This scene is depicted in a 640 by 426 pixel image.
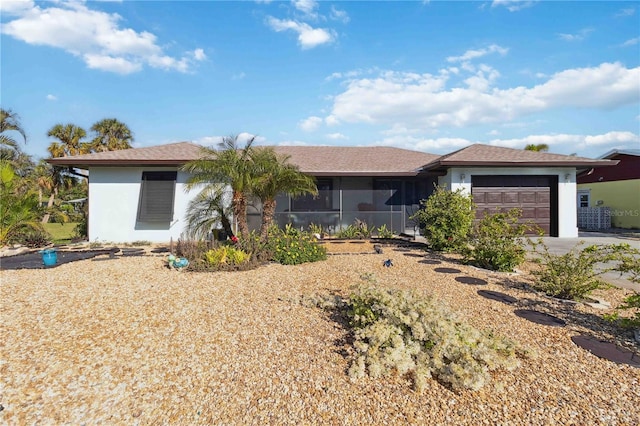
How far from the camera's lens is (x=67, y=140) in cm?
2159

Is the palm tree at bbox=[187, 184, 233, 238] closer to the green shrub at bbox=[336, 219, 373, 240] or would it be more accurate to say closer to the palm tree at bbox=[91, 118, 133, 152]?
Result: the green shrub at bbox=[336, 219, 373, 240]

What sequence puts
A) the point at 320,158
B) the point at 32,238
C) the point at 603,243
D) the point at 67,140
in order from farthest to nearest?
the point at 67,140
the point at 320,158
the point at 603,243
the point at 32,238

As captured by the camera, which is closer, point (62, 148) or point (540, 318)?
point (540, 318)

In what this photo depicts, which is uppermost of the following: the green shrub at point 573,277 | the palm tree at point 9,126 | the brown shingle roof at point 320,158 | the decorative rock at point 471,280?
the palm tree at point 9,126

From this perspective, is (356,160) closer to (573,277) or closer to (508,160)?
(508,160)

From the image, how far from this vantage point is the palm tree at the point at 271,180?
27.1 feet

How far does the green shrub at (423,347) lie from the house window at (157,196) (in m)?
10.1

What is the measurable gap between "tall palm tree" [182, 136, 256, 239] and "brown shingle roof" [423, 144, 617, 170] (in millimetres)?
6835

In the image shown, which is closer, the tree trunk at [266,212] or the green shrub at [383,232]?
the tree trunk at [266,212]

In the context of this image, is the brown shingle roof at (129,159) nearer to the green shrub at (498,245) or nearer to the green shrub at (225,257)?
the green shrub at (225,257)

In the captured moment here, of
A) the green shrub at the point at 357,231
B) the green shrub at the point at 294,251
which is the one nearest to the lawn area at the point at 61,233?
the green shrub at the point at 294,251

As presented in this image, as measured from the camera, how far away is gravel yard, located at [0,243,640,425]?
2.31 meters

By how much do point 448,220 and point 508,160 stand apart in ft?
15.6

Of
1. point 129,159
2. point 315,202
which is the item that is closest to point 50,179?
point 129,159
